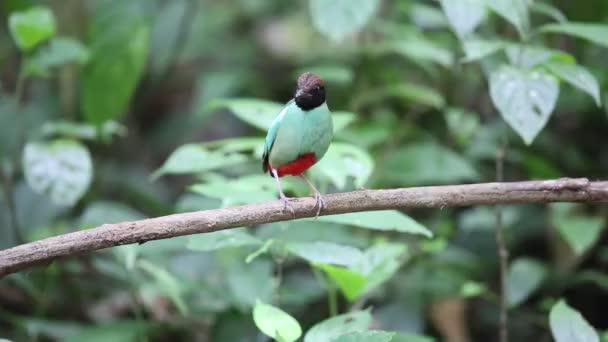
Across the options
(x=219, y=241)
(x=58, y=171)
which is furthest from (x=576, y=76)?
(x=58, y=171)

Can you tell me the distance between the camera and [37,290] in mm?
3840

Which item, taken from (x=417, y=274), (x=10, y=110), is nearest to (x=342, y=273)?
(x=417, y=274)

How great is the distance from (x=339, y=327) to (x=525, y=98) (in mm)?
1051

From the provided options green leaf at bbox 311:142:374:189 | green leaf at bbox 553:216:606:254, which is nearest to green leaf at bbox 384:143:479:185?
green leaf at bbox 553:216:606:254

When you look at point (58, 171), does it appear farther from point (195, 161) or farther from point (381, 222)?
point (381, 222)

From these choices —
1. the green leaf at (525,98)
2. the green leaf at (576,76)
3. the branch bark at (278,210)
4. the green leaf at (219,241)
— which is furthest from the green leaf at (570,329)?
the green leaf at (219,241)

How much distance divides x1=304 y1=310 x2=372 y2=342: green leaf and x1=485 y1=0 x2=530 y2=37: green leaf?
3.91 feet

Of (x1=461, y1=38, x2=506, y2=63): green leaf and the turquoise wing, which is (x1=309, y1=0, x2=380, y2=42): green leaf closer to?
(x1=461, y1=38, x2=506, y2=63): green leaf

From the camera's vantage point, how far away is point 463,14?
284cm

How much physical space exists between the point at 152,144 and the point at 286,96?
3.89 ft

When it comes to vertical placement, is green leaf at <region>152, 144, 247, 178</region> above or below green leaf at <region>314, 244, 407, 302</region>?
above

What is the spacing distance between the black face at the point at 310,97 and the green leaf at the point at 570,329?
1039 millimetres

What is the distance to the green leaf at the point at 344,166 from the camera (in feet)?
8.90

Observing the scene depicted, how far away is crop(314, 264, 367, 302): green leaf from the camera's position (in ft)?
8.39
